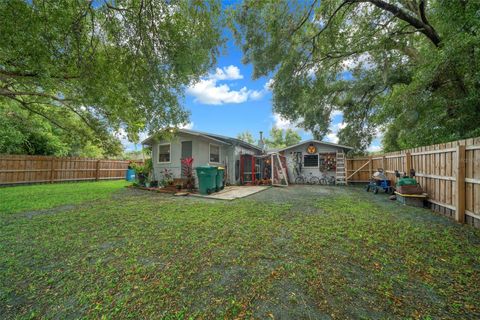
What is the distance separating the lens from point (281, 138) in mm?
38250

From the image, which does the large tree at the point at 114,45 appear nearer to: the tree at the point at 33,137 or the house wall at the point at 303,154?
the tree at the point at 33,137

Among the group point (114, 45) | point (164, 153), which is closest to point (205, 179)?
point (164, 153)

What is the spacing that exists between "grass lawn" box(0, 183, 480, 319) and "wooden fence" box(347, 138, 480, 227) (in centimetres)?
52


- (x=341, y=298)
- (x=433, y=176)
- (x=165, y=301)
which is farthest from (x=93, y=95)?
(x=433, y=176)

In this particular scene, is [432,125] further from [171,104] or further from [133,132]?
[133,132]

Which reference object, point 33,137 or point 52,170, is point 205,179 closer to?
point 52,170

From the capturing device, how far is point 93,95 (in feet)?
19.1

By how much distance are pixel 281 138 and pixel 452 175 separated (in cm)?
3480

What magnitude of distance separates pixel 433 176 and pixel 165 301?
6.47m

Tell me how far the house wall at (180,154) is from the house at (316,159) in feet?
17.4

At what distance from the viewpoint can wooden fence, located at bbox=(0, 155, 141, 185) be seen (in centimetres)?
955

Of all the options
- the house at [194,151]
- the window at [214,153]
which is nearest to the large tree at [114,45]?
the house at [194,151]

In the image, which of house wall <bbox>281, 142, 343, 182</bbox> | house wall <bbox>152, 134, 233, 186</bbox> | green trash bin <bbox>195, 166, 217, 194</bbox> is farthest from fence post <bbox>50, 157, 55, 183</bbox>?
house wall <bbox>281, 142, 343, 182</bbox>

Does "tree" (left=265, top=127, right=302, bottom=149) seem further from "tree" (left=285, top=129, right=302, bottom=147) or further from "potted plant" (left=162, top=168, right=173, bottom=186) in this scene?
"potted plant" (left=162, top=168, right=173, bottom=186)
